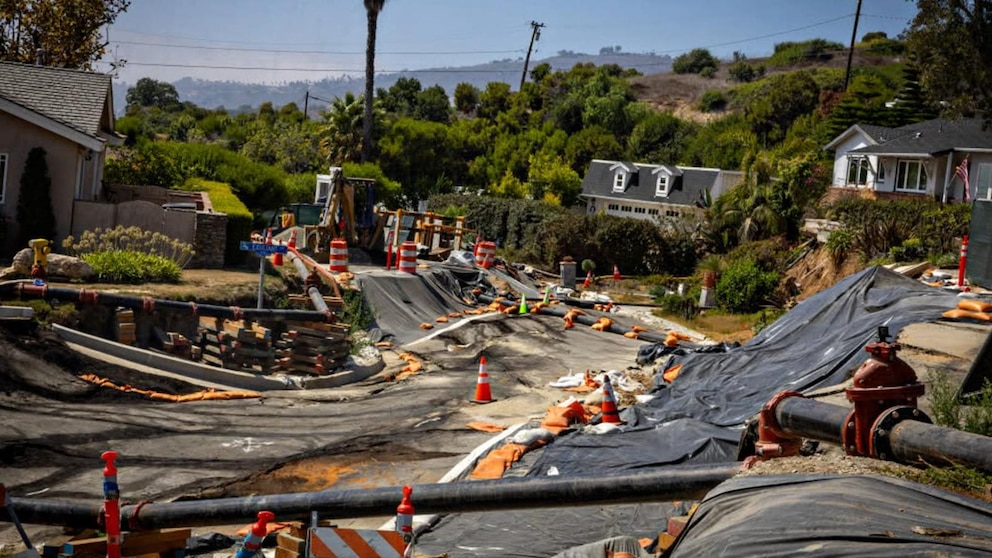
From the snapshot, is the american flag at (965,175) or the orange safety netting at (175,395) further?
the american flag at (965,175)

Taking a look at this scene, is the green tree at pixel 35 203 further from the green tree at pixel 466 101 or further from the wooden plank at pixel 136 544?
the green tree at pixel 466 101

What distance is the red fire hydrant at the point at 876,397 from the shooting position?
7289 millimetres

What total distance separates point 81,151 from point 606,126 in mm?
67564

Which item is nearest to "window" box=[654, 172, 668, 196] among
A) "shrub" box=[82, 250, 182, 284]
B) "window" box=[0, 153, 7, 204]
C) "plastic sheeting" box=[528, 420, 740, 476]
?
"shrub" box=[82, 250, 182, 284]

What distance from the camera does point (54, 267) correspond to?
20203 mm

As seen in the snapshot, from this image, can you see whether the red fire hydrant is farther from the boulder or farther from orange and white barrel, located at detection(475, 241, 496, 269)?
orange and white barrel, located at detection(475, 241, 496, 269)

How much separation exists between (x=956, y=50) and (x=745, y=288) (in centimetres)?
1218

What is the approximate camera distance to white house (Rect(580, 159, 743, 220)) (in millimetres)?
56875

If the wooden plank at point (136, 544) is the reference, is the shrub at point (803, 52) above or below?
above

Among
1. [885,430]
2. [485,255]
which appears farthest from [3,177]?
[885,430]

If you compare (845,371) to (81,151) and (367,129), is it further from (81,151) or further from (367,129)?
(367,129)

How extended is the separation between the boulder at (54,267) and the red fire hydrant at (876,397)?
16679 mm

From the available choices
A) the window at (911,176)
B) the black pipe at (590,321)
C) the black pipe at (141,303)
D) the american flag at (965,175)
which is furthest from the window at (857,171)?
the black pipe at (141,303)

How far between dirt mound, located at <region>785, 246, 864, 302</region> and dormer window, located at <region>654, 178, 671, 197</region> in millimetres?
24220
